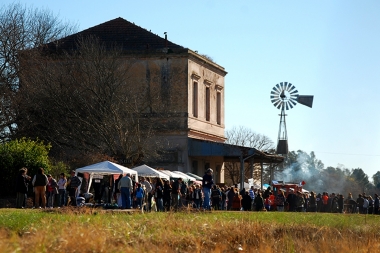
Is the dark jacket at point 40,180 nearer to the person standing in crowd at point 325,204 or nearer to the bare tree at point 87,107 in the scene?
the bare tree at point 87,107

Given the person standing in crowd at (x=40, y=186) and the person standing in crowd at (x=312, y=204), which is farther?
the person standing in crowd at (x=312, y=204)

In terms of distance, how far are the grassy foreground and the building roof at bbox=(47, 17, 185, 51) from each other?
122ft

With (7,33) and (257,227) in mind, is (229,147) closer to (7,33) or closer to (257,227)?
(7,33)

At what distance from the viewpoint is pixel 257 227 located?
23391 mm

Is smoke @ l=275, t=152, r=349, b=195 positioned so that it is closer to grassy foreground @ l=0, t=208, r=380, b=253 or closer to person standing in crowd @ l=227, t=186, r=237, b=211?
person standing in crowd @ l=227, t=186, r=237, b=211

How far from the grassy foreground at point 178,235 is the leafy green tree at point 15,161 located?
15.8 meters

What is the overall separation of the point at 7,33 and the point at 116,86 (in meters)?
9.44

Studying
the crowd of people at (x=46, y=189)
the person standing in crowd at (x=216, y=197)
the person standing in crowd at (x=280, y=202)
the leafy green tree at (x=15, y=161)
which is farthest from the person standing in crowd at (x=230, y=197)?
the crowd of people at (x=46, y=189)

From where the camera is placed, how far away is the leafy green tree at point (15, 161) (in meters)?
41.2

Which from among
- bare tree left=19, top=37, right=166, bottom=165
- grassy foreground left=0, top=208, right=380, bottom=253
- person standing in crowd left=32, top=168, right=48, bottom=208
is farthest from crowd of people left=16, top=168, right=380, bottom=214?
bare tree left=19, top=37, right=166, bottom=165

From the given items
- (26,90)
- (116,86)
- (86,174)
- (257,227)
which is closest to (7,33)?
(26,90)

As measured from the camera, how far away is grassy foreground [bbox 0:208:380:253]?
55.0 ft

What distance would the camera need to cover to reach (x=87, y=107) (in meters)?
54.8

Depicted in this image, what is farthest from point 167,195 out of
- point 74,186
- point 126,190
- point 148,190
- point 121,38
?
point 121,38
